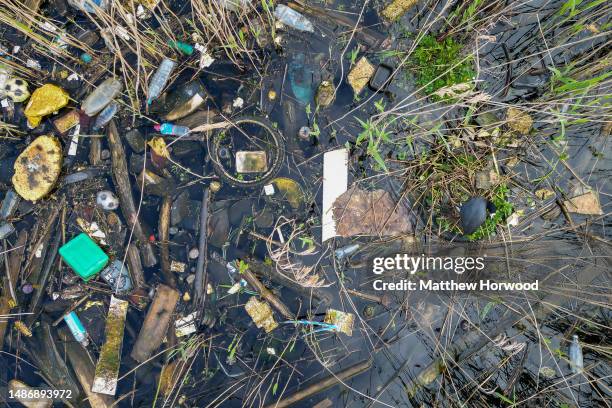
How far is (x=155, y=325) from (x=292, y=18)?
2946mm

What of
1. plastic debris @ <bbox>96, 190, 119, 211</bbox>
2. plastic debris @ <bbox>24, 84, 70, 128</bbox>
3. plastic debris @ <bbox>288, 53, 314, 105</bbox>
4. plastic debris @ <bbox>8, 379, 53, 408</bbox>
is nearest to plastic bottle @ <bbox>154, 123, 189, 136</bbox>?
plastic debris @ <bbox>96, 190, 119, 211</bbox>

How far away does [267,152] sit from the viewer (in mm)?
3627

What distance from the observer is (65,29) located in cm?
371

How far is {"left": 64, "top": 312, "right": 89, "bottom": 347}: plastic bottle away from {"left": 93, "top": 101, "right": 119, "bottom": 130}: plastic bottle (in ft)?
5.50

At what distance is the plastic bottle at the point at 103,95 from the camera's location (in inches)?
141

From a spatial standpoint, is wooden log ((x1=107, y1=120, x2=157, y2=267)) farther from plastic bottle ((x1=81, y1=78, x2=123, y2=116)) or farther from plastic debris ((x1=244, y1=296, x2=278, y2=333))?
plastic debris ((x1=244, y1=296, x2=278, y2=333))

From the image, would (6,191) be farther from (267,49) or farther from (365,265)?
(365,265)

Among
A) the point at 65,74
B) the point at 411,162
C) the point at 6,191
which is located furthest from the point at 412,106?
the point at 6,191

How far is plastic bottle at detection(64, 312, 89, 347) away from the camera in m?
3.60

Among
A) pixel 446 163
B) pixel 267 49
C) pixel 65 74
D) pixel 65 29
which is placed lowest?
pixel 446 163

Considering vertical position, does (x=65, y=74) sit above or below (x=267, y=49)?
above

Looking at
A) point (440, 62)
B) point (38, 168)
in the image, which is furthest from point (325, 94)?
point (38, 168)

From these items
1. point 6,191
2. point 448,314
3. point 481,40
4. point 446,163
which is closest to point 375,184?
point 446,163

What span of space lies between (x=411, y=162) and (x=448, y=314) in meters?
1.35
